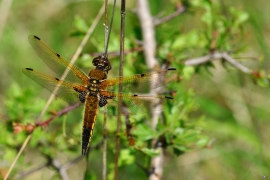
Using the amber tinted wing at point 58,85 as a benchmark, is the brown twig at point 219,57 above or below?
above

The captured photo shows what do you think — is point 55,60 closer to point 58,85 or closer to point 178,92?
point 58,85

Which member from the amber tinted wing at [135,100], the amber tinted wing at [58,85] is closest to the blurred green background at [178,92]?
the amber tinted wing at [135,100]

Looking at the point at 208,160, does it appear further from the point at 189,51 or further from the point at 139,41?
the point at 139,41

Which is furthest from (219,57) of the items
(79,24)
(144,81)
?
(79,24)

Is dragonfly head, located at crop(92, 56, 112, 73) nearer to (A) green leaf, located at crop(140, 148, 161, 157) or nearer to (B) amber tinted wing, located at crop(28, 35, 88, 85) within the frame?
(B) amber tinted wing, located at crop(28, 35, 88, 85)

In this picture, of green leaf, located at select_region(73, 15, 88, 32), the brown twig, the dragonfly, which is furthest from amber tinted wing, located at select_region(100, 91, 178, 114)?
green leaf, located at select_region(73, 15, 88, 32)

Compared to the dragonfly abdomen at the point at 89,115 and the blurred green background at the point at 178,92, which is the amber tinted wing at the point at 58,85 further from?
the blurred green background at the point at 178,92
